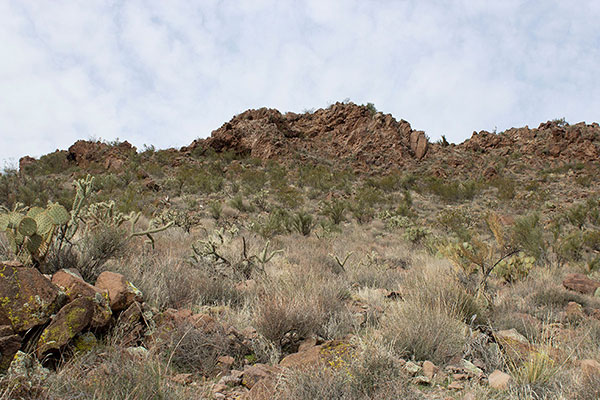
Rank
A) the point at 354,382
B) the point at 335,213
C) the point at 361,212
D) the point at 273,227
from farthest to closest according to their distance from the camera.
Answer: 1. the point at 361,212
2. the point at 335,213
3. the point at 273,227
4. the point at 354,382

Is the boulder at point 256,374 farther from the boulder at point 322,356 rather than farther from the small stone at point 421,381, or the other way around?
the small stone at point 421,381

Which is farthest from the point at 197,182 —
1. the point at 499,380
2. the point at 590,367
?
the point at 590,367

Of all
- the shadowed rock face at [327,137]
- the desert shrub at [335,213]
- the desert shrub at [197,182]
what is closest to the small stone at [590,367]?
the desert shrub at [335,213]

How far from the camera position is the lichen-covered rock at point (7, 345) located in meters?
1.92

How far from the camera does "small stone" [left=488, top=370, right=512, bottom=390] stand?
228 cm

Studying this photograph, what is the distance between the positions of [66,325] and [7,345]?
0.33 meters

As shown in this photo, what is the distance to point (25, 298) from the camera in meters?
2.29

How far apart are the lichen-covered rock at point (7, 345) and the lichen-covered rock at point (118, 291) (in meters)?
0.77

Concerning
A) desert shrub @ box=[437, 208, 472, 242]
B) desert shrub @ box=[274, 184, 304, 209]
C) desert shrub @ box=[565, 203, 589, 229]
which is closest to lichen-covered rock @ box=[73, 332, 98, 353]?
desert shrub @ box=[437, 208, 472, 242]

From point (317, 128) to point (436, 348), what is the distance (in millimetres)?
31023

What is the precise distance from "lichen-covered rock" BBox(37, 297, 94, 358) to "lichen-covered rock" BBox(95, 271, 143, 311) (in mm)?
309

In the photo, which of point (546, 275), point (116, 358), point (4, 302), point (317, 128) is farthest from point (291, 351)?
point (317, 128)

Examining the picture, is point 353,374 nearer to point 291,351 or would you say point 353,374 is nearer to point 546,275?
point 291,351

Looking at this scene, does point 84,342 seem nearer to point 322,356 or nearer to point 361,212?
point 322,356
